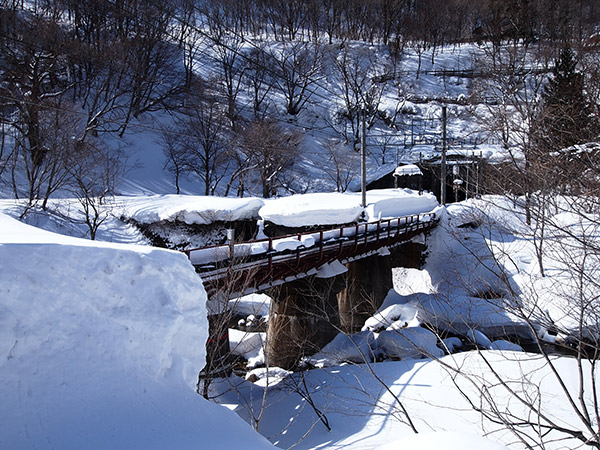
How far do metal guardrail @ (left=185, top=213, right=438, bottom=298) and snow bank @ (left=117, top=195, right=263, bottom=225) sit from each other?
22.3ft

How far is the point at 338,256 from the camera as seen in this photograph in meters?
13.9

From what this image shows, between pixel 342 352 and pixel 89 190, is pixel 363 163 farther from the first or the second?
pixel 89 190

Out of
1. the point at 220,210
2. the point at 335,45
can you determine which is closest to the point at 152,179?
the point at 220,210

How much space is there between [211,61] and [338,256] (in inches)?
1628

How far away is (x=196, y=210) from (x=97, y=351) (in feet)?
51.7

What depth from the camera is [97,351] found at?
4.21 meters

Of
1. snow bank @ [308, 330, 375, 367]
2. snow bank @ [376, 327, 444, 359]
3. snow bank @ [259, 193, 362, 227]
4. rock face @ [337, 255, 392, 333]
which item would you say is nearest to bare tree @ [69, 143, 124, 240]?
snow bank @ [259, 193, 362, 227]

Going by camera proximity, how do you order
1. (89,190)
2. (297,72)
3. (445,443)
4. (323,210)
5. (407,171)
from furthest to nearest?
(297,72)
(407,171)
(89,190)
(323,210)
(445,443)

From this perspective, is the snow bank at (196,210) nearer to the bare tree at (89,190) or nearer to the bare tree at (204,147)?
the bare tree at (89,190)

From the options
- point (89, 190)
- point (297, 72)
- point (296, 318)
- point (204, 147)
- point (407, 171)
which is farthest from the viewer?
point (297, 72)

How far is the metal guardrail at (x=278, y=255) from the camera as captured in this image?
351 inches

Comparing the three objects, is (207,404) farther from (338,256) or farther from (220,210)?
(220,210)

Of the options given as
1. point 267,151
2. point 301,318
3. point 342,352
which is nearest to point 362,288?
point 301,318

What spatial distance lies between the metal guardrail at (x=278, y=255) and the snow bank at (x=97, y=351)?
11.1 ft
